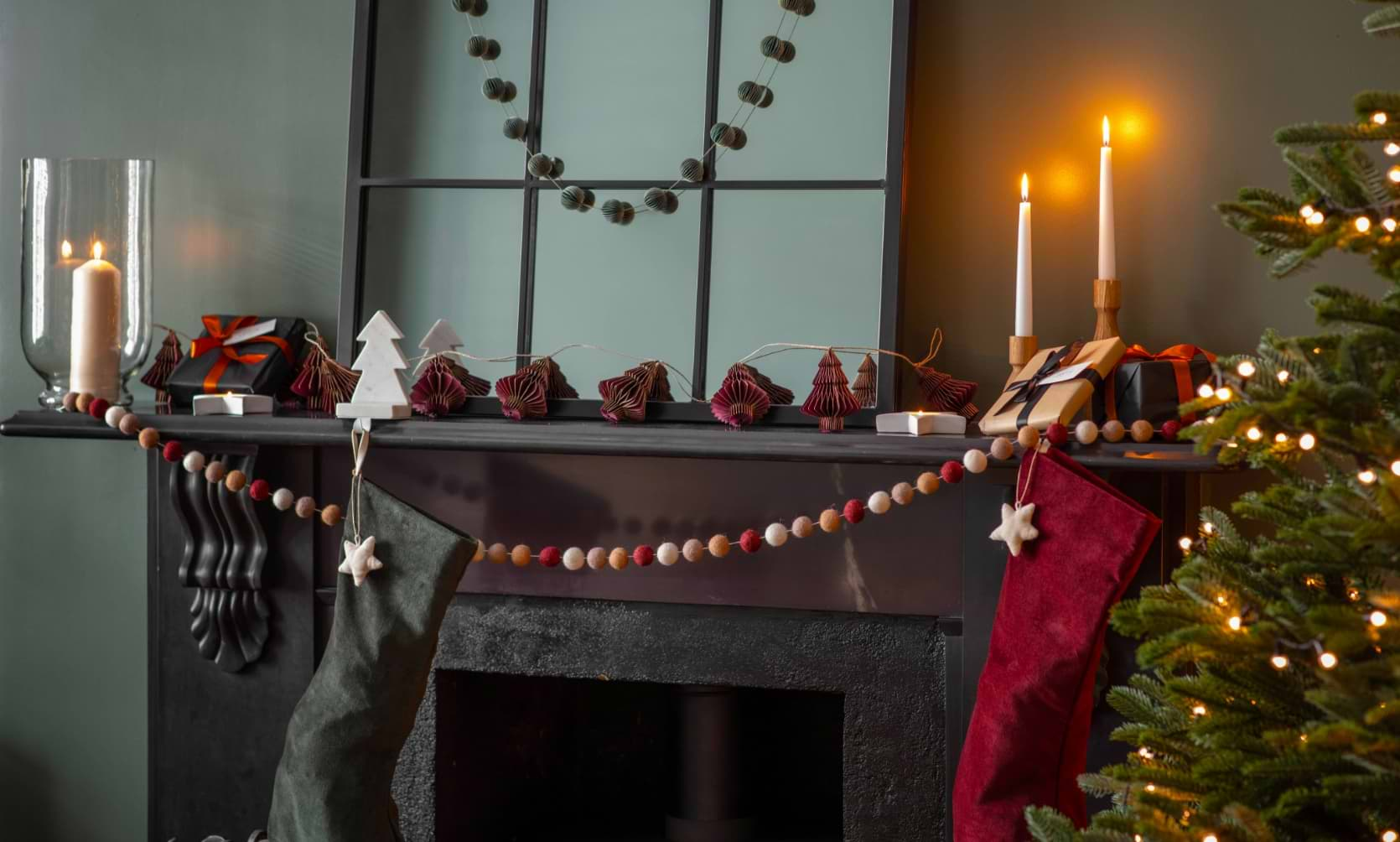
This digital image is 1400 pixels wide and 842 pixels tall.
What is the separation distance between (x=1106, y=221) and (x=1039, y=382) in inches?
9.2

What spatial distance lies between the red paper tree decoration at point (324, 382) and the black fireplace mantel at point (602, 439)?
0.11 ft

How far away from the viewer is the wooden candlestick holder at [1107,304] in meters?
1.41

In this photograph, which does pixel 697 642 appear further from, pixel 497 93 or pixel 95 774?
pixel 95 774

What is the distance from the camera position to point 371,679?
138 centimetres

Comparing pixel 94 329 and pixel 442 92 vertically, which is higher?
pixel 442 92

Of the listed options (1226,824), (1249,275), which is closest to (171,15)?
(1249,275)

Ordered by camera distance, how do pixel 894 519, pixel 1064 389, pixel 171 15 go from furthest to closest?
pixel 171 15 → pixel 894 519 → pixel 1064 389

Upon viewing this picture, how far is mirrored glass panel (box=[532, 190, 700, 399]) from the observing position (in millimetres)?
1541

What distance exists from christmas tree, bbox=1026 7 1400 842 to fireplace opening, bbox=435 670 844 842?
2.80ft

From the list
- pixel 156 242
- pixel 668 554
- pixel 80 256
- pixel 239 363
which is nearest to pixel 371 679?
pixel 668 554

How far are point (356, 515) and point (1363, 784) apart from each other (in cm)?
107

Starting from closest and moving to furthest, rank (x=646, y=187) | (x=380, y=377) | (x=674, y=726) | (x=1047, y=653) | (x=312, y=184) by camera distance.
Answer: (x=1047, y=653), (x=380, y=377), (x=646, y=187), (x=312, y=184), (x=674, y=726)

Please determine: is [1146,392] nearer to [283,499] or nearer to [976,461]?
[976,461]

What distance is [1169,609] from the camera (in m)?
0.89
